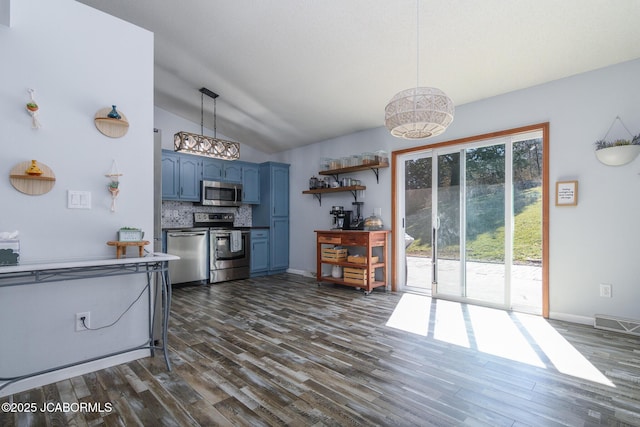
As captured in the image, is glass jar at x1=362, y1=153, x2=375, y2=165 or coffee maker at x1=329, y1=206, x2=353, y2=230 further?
coffee maker at x1=329, y1=206, x2=353, y2=230

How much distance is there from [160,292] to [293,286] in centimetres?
257

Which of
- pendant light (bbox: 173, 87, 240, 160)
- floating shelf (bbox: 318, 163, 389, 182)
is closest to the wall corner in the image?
pendant light (bbox: 173, 87, 240, 160)

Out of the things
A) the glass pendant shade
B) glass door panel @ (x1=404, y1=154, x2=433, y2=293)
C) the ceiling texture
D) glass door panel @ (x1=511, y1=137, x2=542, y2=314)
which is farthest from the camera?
glass door panel @ (x1=404, y1=154, x2=433, y2=293)

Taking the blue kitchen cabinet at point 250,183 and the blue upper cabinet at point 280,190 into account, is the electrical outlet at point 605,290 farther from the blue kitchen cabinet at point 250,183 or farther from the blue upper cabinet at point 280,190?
the blue kitchen cabinet at point 250,183

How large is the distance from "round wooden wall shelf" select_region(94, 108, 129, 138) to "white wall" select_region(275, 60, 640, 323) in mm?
3839

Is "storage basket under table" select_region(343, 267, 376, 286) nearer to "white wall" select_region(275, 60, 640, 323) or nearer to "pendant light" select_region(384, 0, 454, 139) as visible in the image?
"white wall" select_region(275, 60, 640, 323)

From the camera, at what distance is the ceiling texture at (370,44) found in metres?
2.54

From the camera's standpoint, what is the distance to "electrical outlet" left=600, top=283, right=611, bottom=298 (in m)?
2.95

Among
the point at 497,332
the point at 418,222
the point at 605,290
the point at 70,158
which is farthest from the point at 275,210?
the point at 605,290

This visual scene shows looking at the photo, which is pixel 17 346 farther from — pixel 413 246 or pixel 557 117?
pixel 557 117

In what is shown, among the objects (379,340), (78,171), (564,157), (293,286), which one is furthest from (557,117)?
(78,171)

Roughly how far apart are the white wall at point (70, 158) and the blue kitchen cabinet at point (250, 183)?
137 inches

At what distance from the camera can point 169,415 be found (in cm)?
166

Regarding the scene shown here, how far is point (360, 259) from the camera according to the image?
4.53m
